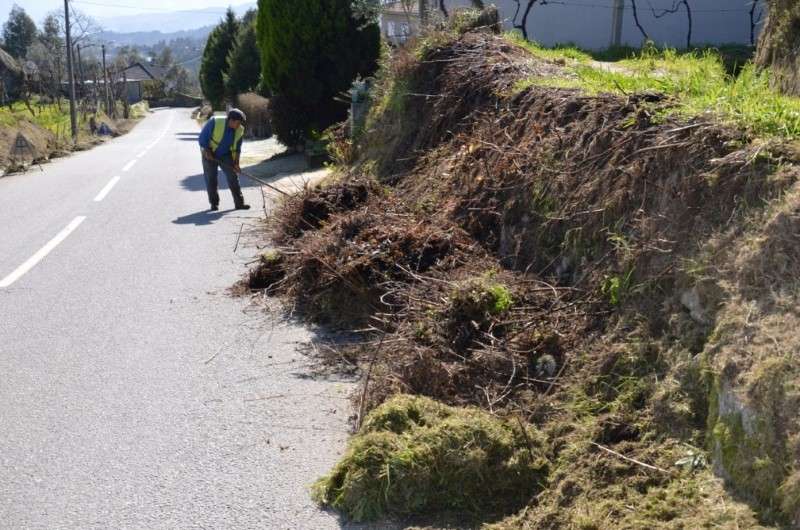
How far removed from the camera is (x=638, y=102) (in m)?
6.11

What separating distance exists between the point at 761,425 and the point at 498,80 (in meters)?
6.76

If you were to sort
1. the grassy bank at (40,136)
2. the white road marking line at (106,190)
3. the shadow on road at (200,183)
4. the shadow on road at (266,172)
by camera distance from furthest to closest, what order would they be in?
1. the grassy bank at (40,136)
2. the shadow on road at (266,172)
3. the shadow on road at (200,183)
4. the white road marking line at (106,190)

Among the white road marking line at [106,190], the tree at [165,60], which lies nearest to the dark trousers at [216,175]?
the white road marking line at [106,190]

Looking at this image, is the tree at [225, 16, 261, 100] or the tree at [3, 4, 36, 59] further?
the tree at [3, 4, 36, 59]

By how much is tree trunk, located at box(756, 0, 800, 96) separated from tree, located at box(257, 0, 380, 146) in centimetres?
1249

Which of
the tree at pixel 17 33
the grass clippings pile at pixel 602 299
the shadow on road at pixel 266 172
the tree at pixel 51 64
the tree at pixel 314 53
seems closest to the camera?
the grass clippings pile at pixel 602 299

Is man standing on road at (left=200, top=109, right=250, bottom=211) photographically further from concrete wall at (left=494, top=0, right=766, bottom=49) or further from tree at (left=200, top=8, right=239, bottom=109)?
tree at (left=200, top=8, right=239, bottom=109)

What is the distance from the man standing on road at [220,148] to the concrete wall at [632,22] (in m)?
9.35

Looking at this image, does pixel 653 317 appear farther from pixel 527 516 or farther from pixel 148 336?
pixel 148 336

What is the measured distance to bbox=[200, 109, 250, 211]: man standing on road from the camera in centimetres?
1381

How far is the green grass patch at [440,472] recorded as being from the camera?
4.11 meters

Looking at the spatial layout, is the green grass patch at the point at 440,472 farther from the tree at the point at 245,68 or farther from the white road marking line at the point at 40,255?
the tree at the point at 245,68

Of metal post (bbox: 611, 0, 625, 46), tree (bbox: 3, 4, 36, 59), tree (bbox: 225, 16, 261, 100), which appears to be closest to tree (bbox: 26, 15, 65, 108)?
tree (bbox: 225, 16, 261, 100)

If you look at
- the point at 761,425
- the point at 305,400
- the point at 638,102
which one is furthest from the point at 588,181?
the point at 761,425
